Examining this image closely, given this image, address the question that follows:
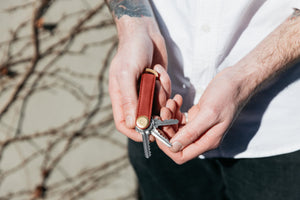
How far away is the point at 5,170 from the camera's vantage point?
2027mm

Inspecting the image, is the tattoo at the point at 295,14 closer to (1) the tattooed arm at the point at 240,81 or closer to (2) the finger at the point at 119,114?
(1) the tattooed arm at the point at 240,81

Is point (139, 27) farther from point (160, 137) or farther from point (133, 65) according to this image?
point (160, 137)

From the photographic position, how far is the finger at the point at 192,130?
0.85m

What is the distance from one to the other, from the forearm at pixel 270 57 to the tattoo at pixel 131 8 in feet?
1.30

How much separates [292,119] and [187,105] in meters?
0.37

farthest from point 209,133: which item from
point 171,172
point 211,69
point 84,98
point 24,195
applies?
point 24,195

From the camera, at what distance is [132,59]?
0.92 metres

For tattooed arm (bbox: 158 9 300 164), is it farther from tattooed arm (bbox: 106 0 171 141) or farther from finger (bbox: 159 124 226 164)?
tattooed arm (bbox: 106 0 171 141)

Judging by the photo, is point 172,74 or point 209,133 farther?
point 172,74

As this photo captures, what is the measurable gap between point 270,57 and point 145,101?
41 centimetres

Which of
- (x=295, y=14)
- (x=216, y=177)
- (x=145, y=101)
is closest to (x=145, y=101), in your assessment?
(x=145, y=101)

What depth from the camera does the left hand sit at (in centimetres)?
84

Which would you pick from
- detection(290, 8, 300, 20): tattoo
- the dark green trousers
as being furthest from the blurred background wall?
detection(290, 8, 300, 20): tattoo

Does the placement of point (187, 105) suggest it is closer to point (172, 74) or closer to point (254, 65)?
point (172, 74)
